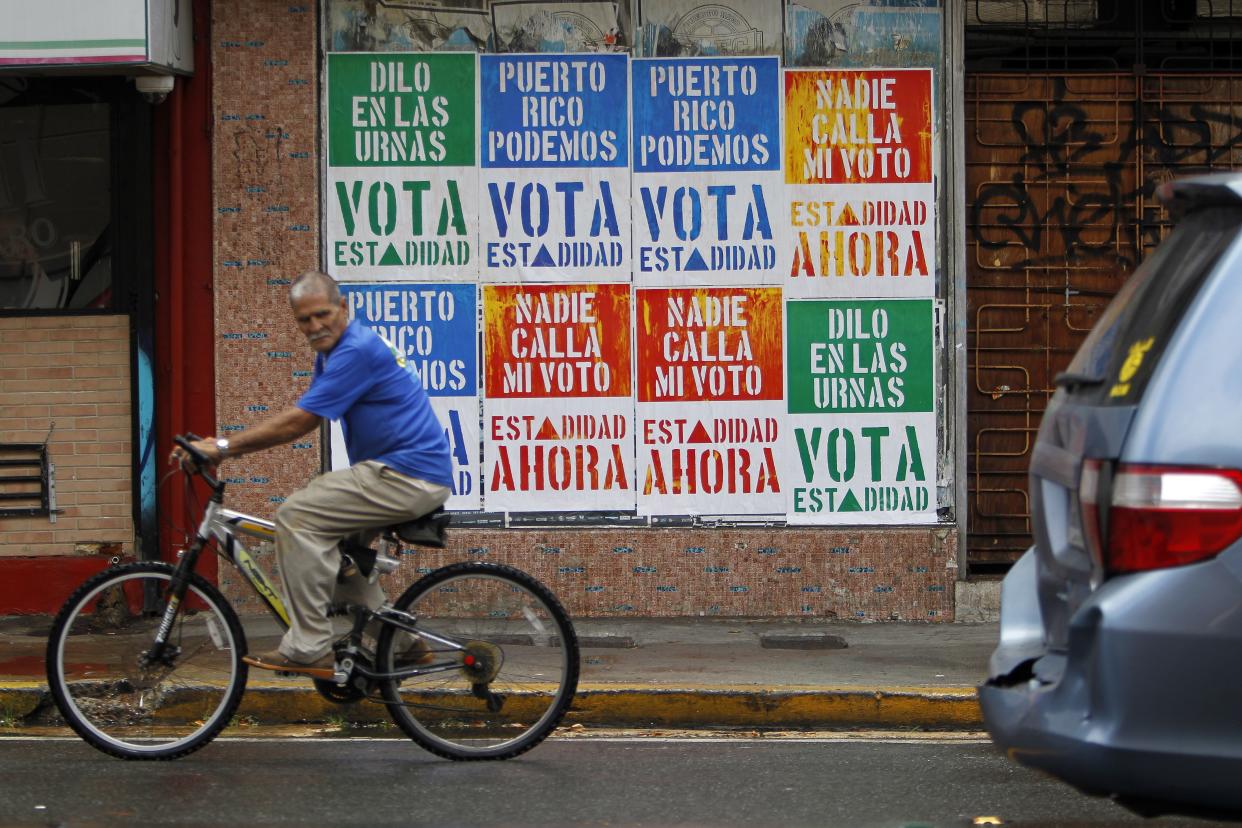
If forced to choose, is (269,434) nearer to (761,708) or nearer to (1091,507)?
(761,708)

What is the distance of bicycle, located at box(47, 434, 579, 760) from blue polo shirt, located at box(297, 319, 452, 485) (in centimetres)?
25

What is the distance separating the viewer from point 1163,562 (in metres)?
3.15

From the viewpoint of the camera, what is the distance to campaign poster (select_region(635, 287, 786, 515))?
895 centimetres

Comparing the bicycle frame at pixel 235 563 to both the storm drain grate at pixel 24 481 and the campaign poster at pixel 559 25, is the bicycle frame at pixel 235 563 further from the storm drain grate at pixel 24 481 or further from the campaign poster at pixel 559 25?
the campaign poster at pixel 559 25

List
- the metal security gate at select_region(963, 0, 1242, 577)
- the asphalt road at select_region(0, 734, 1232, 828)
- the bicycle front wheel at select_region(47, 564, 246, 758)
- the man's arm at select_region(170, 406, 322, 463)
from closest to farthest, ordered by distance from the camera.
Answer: the asphalt road at select_region(0, 734, 1232, 828) < the man's arm at select_region(170, 406, 322, 463) < the bicycle front wheel at select_region(47, 564, 246, 758) < the metal security gate at select_region(963, 0, 1242, 577)

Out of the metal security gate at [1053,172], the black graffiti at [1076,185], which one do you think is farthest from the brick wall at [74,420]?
the black graffiti at [1076,185]

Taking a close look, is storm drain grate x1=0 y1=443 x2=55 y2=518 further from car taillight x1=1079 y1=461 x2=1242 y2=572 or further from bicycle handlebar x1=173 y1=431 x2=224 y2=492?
car taillight x1=1079 y1=461 x2=1242 y2=572

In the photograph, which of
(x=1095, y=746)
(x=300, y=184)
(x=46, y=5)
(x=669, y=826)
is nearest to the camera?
Result: (x=1095, y=746)

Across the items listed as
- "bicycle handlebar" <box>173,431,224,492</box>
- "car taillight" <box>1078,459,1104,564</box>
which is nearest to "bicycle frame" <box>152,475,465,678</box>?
"bicycle handlebar" <box>173,431,224,492</box>

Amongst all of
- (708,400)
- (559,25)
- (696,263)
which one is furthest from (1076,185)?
(559,25)

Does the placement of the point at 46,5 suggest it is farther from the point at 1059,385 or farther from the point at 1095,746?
the point at 1095,746

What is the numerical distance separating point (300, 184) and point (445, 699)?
4.12 meters

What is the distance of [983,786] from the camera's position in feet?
17.8

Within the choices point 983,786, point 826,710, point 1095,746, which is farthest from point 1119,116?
point 1095,746
